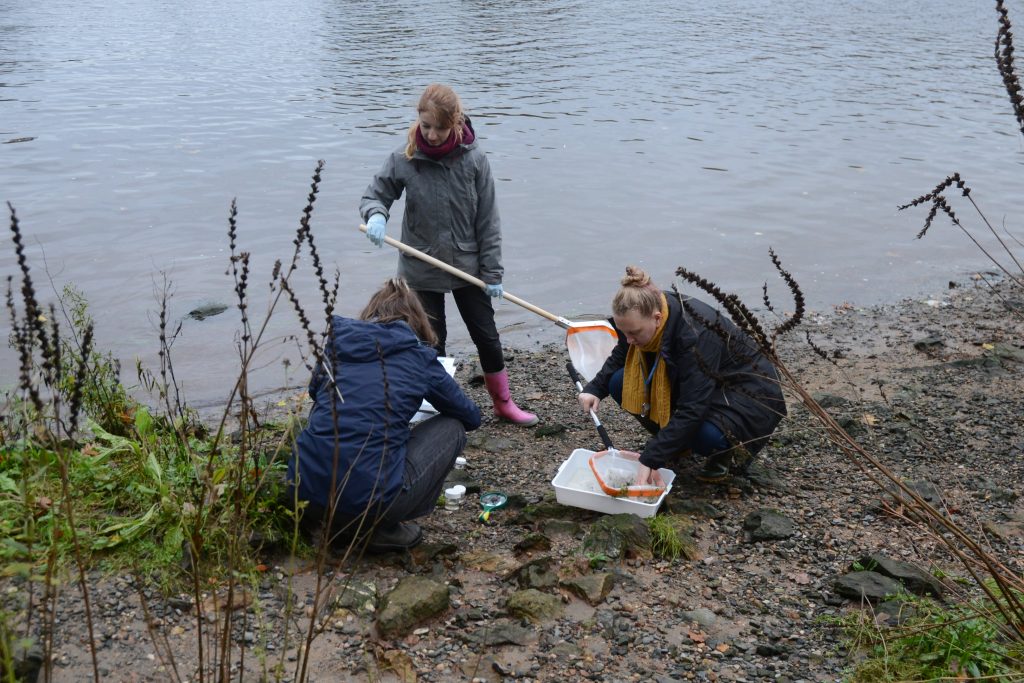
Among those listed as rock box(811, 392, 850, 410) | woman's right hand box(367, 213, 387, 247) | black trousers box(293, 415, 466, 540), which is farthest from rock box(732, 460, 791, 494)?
woman's right hand box(367, 213, 387, 247)

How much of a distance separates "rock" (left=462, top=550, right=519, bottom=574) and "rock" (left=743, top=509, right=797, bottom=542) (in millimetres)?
1118

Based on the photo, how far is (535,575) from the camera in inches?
159

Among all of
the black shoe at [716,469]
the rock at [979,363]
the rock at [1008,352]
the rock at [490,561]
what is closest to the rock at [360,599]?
the rock at [490,561]

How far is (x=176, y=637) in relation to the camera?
3.49 metres

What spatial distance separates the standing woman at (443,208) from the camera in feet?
17.9

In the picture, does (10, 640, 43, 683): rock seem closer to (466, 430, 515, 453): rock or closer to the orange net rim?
the orange net rim

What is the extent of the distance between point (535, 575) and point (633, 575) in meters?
0.45

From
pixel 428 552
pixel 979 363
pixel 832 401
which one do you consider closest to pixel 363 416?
pixel 428 552

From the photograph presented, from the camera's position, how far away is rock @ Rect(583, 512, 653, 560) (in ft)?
14.1

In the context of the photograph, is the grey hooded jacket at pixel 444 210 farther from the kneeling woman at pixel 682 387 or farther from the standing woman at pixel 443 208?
the kneeling woman at pixel 682 387

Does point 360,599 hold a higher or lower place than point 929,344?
higher

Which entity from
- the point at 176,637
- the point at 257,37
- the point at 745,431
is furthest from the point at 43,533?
the point at 257,37

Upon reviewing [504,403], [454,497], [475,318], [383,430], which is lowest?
[504,403]

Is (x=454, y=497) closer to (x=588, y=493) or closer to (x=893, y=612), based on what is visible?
(x=588, y=493)
